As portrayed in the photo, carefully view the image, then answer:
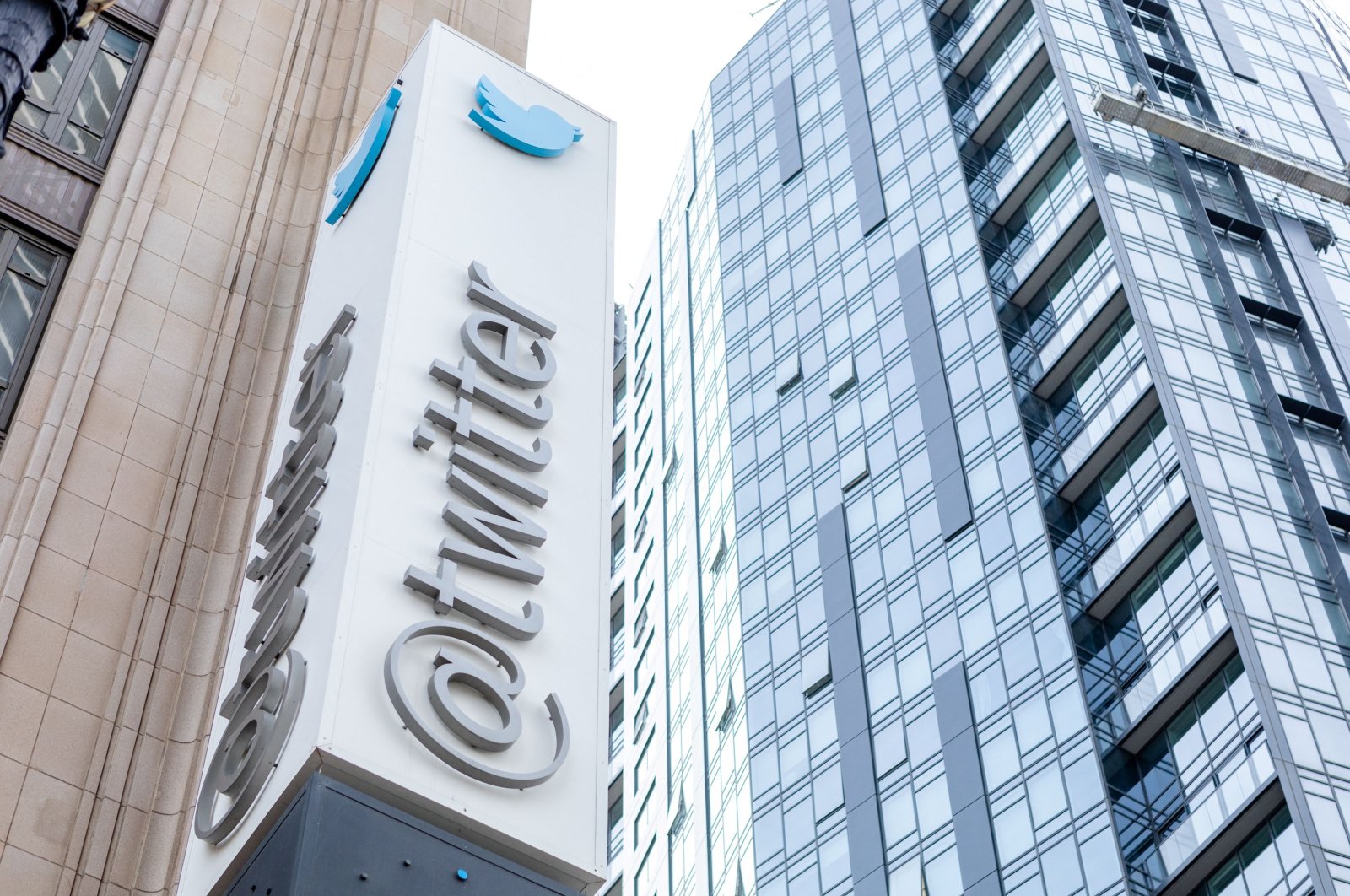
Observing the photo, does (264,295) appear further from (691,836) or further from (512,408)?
(691,836)

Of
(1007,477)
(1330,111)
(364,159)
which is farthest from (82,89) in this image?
(1330,111)

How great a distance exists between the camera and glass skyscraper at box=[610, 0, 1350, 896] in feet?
197

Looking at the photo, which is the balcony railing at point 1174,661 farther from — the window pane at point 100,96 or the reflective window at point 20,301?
the reflective window at point 20,301

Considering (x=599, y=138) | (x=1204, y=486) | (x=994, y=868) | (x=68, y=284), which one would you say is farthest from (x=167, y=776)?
(x=1204, y=486)

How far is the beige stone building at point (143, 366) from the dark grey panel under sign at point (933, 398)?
146 ft

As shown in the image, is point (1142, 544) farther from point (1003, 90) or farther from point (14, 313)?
point (14, 313)

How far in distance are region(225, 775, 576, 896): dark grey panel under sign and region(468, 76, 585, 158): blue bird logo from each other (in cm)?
1159

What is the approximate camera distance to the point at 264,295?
26641 mm

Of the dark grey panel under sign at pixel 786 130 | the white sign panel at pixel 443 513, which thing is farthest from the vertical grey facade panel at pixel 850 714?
the white sign panel at pixel 443 513

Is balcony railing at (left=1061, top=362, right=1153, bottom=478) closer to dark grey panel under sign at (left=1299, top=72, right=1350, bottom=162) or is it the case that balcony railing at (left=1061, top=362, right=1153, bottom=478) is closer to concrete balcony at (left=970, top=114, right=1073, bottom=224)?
concrete balcony at (left=970, top=114, right=1073, bottom=224)

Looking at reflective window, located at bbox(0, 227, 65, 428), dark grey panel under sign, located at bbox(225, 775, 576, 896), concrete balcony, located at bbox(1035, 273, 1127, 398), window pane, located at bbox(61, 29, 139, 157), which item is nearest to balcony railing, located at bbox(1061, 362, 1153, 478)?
concrete balcony, located at bbox(1035, 273, 1127, 398)

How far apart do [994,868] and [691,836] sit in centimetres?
2236

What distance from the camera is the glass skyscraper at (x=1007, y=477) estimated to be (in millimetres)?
60156

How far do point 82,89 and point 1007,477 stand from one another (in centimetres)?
5018
